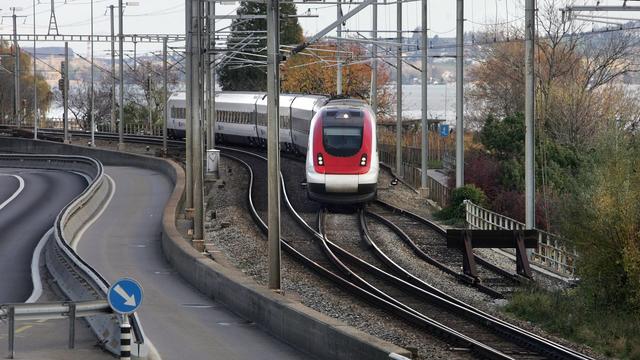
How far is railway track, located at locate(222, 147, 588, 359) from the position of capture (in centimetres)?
2164

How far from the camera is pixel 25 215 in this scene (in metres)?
51.3

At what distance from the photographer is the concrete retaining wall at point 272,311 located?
18.7 m

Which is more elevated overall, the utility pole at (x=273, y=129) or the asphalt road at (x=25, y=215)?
the utility pole at (x=273, y=129)

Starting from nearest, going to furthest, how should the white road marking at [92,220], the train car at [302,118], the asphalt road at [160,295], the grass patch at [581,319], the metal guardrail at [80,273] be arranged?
the metal guardrail at [80,273]
the asphalt road at [160,295]
the grass patch at [581,319]
the white road marking at [92,220]
the train car at [302,118]

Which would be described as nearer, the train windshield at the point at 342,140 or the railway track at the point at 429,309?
the railway track at the point at 429,309

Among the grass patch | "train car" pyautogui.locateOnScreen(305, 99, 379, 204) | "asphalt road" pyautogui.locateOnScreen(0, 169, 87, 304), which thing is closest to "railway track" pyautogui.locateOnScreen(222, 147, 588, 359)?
the grass patch

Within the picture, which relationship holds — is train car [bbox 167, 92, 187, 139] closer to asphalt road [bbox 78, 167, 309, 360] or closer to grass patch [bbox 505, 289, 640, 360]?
asphalt road [bbox 78, 167, 309, 360]

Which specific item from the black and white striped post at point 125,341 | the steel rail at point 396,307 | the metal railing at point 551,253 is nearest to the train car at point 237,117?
the metal railing at point 551,253

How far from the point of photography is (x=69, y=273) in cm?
2894

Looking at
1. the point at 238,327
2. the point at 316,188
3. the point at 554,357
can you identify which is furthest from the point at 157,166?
the point at 554,357

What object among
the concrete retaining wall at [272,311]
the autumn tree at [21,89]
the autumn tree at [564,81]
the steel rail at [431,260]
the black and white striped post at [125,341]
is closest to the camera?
the black and white striped post at [125,341]

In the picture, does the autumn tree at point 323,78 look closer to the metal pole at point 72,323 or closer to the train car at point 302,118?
the train car at point 302,118

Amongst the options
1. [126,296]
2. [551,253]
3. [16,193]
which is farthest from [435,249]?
[16,193]

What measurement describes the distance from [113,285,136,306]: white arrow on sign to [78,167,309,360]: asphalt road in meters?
3.02
